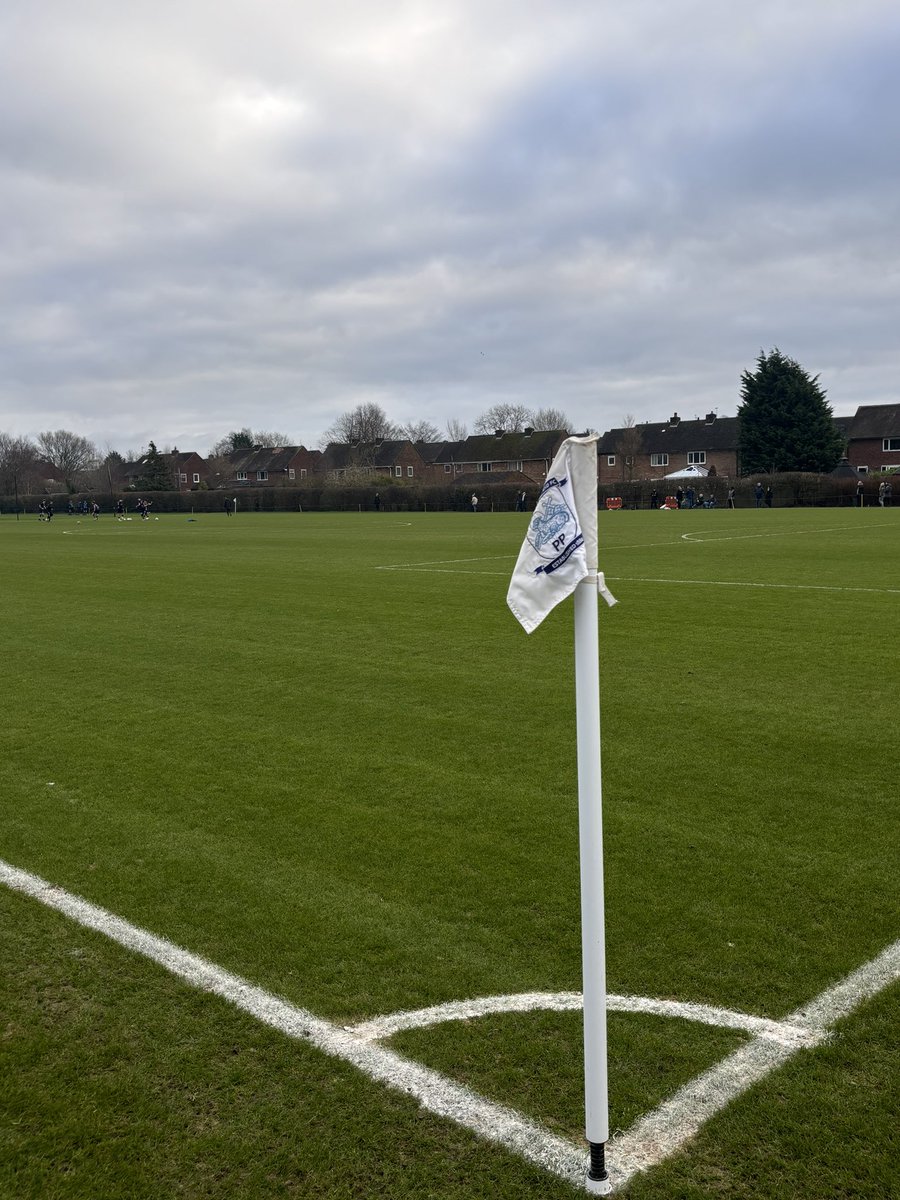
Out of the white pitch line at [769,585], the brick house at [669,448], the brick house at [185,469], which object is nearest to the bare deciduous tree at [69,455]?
the brick house at [185,469]

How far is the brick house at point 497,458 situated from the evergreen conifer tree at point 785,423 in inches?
1348

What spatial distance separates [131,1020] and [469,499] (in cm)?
7059

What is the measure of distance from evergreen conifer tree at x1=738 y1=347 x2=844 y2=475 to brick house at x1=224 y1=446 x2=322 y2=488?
72.3 m

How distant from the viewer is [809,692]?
8.49m

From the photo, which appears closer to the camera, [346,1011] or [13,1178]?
[13,1178]

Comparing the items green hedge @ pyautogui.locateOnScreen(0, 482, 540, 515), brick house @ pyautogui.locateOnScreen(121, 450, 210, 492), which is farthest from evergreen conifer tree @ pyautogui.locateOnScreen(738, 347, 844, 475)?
brick house @ pyautogui.locateOnScreen(121, 450, 210, 492)

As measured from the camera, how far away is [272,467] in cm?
13475

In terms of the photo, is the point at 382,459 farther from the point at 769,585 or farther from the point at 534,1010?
the point at 534,1010

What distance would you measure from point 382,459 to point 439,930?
124255 mm

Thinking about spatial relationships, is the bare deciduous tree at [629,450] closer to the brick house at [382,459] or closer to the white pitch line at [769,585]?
the brick house at [382,459]

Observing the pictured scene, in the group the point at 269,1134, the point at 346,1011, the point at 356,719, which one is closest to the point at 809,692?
the point at 356,719

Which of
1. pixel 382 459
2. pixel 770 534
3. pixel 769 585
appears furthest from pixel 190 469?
pixel 769 585

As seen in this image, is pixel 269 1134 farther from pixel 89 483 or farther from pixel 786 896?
pixel 89 483

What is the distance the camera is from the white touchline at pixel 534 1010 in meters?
2.84
